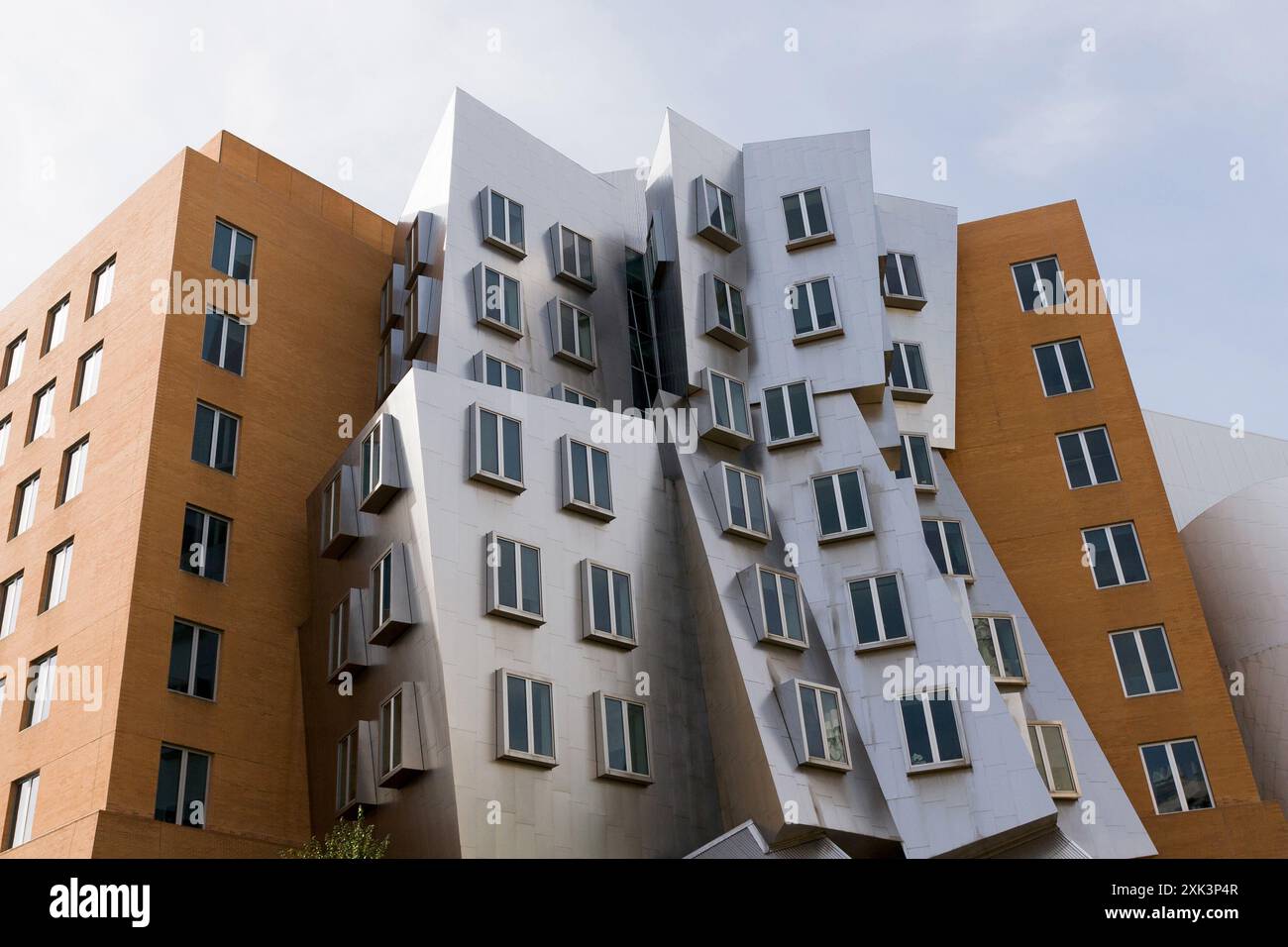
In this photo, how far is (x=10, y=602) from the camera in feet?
135

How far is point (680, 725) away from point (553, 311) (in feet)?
49.6

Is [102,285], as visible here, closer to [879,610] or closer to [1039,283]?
[879,610]

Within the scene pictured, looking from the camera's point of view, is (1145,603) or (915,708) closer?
(915,708)

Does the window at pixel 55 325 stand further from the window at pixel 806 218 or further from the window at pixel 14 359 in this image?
the window at pixel 806 218

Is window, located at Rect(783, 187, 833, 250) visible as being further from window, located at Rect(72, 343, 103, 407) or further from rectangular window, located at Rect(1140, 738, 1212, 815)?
window, located at Rect(72, 343, 103, 407)

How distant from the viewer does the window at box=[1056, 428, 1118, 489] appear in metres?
46.1

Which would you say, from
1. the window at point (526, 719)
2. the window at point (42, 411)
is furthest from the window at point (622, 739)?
the window at point (42, 411)

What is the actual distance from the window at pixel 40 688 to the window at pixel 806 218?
26475 mm

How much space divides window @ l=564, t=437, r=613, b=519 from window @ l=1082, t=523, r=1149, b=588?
1759 centimetres

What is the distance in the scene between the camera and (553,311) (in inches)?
1738
